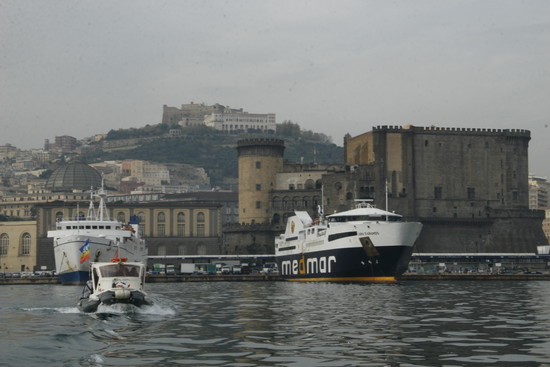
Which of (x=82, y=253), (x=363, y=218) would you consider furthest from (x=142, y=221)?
(x=363, y=218)

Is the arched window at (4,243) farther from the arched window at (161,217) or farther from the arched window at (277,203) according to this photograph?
the arched window at (277,203)

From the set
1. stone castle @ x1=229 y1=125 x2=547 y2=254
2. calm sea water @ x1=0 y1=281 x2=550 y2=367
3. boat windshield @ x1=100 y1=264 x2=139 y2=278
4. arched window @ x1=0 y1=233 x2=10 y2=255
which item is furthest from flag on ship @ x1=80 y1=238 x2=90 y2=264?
arched window @ x1=0 y1=233 x2=10 y2=255

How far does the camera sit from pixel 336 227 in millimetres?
89938

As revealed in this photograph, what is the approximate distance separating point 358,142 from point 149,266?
43.5 m

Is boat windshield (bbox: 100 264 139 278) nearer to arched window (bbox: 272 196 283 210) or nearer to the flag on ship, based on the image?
the flag on ship

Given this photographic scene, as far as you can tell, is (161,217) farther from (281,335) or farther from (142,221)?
(281,335)

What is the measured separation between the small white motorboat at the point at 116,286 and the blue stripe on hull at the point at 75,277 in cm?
4778

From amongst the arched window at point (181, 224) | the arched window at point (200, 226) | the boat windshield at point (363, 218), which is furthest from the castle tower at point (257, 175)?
the boat windshield at point (363, 218)

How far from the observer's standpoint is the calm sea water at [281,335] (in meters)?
26.9

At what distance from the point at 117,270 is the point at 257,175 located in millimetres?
110505

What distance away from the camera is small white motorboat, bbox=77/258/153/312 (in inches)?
1721

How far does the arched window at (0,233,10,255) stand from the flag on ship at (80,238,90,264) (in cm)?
7502

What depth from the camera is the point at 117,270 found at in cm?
4528

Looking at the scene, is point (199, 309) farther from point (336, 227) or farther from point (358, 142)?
point (358, 142)
